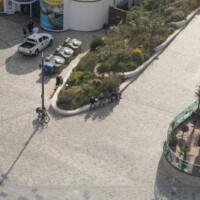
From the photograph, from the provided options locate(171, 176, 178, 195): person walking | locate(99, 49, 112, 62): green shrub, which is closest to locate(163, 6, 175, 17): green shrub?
locate(99, 49, 112, 62): green shrub

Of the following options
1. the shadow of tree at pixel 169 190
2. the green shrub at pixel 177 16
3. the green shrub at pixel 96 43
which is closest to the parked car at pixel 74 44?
the green shrub at pixel 96 43

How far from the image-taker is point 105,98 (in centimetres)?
3225

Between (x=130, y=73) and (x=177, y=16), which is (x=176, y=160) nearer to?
(x=130, y=73)

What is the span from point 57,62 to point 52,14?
22.2 ft

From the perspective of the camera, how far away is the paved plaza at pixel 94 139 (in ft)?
86.9

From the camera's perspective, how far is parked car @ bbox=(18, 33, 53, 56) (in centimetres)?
3702

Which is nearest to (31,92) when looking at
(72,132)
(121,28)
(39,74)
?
(39,74)

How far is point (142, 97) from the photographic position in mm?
33594

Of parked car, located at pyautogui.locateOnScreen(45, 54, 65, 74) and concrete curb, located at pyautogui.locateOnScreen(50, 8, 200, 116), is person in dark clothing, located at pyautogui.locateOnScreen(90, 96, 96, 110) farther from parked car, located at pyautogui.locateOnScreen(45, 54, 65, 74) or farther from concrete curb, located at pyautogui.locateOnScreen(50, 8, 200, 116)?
parked car, located at pyautogui.locateOnScreen(45, 54, 65, 74)

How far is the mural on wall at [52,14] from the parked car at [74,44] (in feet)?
11.4

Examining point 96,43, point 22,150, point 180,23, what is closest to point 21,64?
point 96,43

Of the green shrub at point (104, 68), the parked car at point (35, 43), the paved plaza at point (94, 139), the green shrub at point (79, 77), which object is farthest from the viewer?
the parked car at point (35, 43)

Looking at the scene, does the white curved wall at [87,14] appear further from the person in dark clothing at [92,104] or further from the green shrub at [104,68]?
the person in dark clothing at [92,104]

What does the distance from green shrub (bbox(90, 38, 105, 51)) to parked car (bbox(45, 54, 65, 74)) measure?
2851 millimetres
